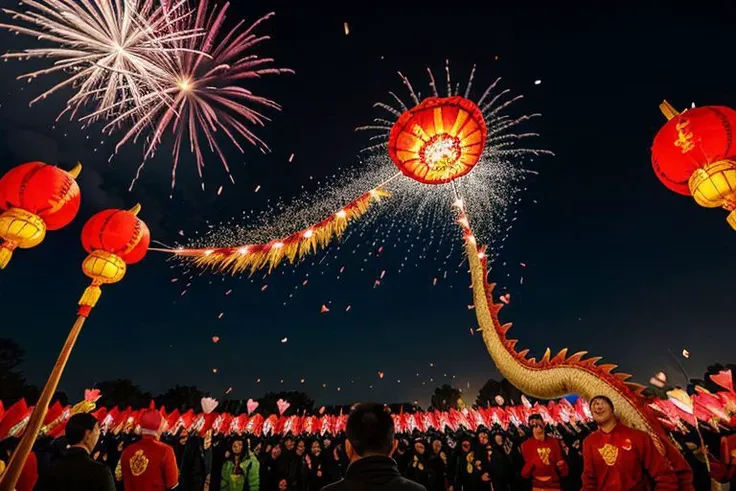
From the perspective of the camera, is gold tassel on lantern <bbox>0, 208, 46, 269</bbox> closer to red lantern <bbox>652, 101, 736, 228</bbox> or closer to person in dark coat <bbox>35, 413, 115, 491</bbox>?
person in dark coat <bbox>35, 413, 115, 491</bbox>

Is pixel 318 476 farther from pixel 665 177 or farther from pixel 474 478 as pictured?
pixel 665 177

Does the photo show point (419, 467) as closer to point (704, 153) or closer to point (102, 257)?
point (102, 257)

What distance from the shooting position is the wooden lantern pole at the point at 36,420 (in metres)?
3.96

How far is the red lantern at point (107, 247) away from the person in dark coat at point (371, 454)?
5.12 metres

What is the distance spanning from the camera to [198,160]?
24.5ft

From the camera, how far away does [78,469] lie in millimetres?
2762

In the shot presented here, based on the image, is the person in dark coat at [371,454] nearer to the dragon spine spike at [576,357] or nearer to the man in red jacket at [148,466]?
the man in red jacket at [148,466]

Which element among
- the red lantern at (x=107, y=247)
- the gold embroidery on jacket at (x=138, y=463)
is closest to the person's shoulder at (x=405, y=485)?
the gold embroidery on jacket at (x=138, y=463)

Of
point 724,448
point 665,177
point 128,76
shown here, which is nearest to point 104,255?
point 128,76

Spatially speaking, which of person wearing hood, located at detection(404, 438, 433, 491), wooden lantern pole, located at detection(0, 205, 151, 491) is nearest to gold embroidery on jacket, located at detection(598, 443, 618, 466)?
person wearing hood, located at detection(404, 438, 433, 491)

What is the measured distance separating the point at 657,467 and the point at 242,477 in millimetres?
7942

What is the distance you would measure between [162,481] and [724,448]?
8426mm

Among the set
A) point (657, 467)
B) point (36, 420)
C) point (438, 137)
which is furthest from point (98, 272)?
point (657, 467)

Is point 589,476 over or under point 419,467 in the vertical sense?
under
